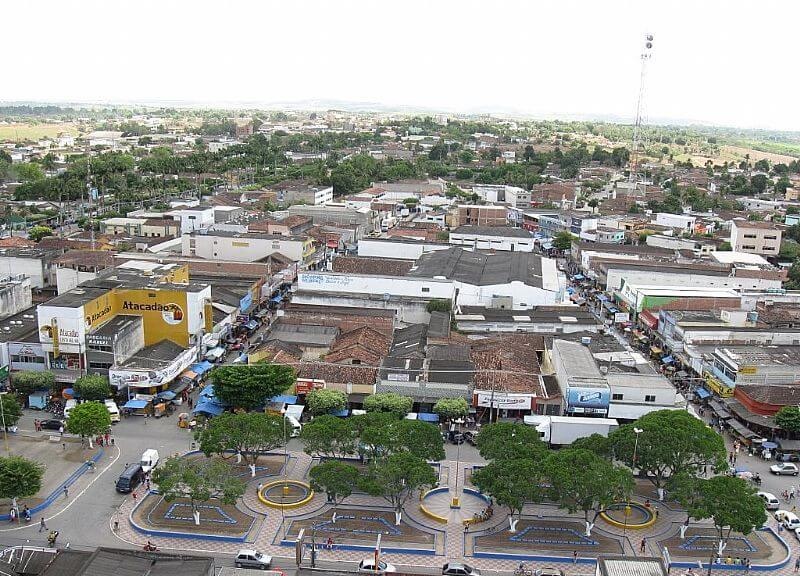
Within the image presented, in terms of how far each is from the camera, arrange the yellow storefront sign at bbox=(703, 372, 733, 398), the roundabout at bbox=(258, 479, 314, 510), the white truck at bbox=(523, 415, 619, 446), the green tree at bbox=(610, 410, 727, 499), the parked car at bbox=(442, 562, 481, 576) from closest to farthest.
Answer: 1. the parked car at bbox=(442, 562, 481, 576)
2. the green tree at bbox=(610, 410, 727, 499)
3. the roundabout at bbox=(258, 479, 314, 510)
4. the white truck at bbox=(523, 415, 619, 446)
5. the yellow storefront sign at bbox=(703, 372, 733, 398)

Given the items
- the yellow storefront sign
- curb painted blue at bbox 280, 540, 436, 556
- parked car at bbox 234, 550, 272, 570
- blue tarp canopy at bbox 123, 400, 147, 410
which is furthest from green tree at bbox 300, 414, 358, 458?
the yellow storefront sign

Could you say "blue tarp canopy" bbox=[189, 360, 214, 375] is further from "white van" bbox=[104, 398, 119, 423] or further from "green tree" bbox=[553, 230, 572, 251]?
"green tree" bbox=[553, 230, 572, 251]

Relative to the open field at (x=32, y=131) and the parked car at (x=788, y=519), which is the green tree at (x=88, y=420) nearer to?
the parked car at (x=788, y=519)

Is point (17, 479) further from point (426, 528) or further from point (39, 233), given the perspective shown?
point (39, 233)

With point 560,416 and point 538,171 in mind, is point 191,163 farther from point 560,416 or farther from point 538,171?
point 560,416

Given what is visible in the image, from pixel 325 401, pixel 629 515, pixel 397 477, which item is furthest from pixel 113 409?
pixel 629 515

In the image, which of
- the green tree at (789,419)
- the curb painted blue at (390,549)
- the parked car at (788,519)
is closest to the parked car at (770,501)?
the parked car at (788,519)

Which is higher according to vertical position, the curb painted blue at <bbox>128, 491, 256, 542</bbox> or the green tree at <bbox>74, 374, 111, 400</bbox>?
the green tree at <bbox>74, 374, 111, 400</bbox>
